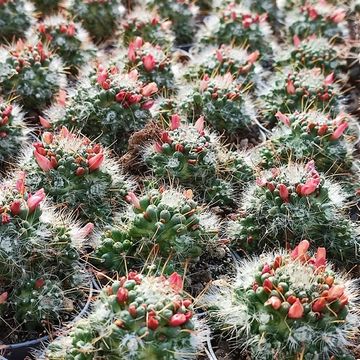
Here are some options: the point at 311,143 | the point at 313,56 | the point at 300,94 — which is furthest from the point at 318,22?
the point at 311,143

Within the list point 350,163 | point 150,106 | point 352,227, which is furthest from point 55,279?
point 350,163

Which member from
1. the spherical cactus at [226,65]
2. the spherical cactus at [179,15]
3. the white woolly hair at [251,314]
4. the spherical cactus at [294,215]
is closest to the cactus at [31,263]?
the white woolly hair at [251,314]

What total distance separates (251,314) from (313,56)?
2677mm

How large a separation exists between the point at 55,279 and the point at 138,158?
1124 mm

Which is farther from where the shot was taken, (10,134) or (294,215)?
(10,134)

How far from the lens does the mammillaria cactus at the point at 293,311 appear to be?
263 cm

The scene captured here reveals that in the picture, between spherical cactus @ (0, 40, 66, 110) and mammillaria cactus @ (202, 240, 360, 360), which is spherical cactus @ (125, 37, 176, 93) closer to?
spherical cactus @ (0, 40, 66, 110)

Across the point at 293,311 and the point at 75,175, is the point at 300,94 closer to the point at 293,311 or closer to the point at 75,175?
the point at 75,175

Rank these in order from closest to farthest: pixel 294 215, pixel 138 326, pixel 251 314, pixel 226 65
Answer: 1. pixel 138 326
2. pixel 251 314
3. pixel 294 215
4. pixel 226 65

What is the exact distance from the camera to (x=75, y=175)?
3309 mm

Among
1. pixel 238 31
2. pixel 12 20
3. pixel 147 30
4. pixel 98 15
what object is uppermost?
pixel 12 20

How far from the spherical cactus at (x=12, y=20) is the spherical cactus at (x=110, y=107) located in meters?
1.39

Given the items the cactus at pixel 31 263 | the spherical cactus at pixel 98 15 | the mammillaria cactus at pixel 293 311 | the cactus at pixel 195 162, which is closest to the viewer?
the mammillaria cactus at pixel 293 311

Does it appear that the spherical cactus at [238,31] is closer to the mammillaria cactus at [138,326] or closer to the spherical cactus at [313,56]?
the spherical cactus at [313,56]
